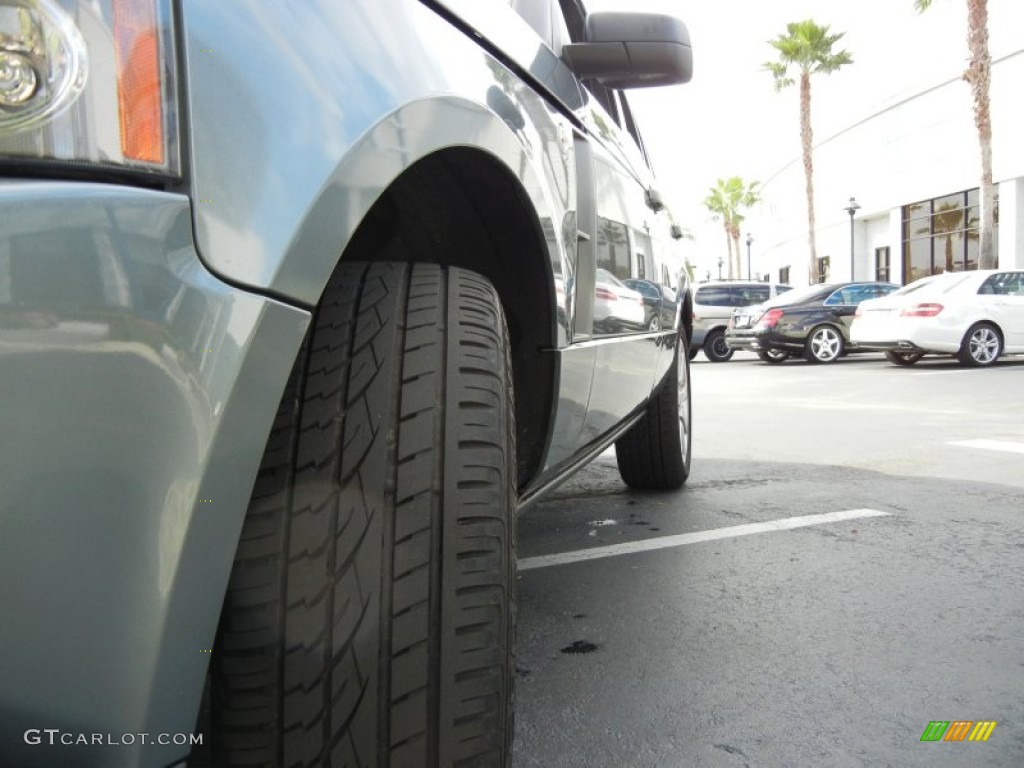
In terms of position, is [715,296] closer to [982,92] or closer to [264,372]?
[982,92]

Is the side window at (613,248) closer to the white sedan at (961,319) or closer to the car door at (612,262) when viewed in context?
the car door at (612,262)

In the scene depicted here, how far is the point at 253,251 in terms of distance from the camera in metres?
0.88

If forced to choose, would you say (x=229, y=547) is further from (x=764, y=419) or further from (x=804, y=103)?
(x=804, y=103)

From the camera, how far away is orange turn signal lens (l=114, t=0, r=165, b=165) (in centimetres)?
81

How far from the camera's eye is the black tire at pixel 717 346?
53.5ft

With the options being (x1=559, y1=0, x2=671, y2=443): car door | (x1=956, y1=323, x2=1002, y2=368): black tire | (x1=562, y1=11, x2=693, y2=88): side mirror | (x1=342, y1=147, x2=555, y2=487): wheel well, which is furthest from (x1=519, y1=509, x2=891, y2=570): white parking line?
(x1=956, y1=323, x2=1002, y2=368): black tire

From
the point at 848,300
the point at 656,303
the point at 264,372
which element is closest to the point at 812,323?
the point at 848,300

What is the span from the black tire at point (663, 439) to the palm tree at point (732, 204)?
49.9m

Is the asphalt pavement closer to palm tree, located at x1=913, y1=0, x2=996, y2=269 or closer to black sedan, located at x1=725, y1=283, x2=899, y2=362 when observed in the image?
black sedan, located at x1=725, y1=283, x2=899, y2=362

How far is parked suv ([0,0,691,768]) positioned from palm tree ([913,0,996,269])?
2002cm

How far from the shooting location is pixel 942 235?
89.6 ft

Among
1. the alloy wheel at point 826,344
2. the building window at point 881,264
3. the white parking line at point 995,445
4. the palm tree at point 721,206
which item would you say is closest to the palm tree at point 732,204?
the palm tree at point 721,206

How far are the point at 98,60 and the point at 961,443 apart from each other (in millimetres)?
5608

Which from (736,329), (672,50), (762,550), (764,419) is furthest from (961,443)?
(736,329)
